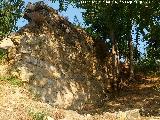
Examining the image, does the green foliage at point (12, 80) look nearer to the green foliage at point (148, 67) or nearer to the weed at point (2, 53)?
the weed at point (2, 53)

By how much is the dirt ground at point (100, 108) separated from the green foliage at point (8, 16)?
468cm

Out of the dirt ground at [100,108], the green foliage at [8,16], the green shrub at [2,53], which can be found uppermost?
the green foliage at [8,16]

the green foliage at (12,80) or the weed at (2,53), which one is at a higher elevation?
the weed at (2,53)

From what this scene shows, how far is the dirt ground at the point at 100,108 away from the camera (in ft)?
51.5

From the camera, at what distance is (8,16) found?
24453 mm

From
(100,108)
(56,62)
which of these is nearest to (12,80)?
(56,62)

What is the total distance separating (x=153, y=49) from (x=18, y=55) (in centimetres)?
1674

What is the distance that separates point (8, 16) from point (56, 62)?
14.7ft

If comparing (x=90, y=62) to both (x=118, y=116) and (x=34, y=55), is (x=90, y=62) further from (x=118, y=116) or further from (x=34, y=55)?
(x=118, y=116)

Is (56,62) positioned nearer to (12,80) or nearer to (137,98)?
(12,80)

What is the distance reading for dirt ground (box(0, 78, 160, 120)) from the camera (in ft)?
51.5

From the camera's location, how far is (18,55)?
78.3 feet

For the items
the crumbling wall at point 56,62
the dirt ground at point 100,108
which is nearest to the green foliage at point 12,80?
the dirt ground at point 100,108

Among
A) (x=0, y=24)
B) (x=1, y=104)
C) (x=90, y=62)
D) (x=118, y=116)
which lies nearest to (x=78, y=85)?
(x=90, y=62)
